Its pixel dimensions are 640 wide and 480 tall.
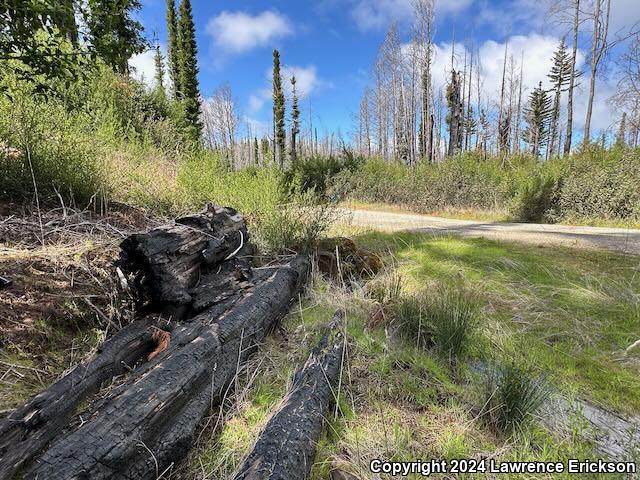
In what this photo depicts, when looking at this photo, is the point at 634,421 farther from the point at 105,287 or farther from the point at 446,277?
the point at 105,287

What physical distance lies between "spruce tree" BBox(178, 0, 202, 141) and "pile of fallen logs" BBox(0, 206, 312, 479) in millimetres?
24983

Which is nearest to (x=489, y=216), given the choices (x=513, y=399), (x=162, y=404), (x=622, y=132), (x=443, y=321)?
(x=622, y=132)

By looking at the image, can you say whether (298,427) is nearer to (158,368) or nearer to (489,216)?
(158,368)

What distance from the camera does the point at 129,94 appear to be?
9.47m

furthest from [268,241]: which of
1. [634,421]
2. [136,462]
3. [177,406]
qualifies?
[634,421]

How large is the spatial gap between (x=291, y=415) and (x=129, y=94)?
10.6 metres

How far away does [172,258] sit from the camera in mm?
2135

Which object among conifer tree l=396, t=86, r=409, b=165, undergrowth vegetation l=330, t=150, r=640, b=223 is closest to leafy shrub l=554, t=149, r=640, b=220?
undergrowth vegetation l=330, t=150, r=640, b=223

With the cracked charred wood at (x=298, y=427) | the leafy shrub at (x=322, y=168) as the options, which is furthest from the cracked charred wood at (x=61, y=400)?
the leafy shrub at (x=322, y=168)

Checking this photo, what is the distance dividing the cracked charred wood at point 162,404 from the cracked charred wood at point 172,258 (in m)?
0.22

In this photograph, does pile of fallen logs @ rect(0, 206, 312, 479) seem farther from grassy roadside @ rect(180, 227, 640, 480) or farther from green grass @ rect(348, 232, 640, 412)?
green grass @ rect(348, 232, 640, 412)

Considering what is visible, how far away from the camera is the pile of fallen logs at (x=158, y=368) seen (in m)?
1.14

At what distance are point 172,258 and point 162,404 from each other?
99 centimetres

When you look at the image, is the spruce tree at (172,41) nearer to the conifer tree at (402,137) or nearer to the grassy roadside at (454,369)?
the conifer tree at (402,137)
